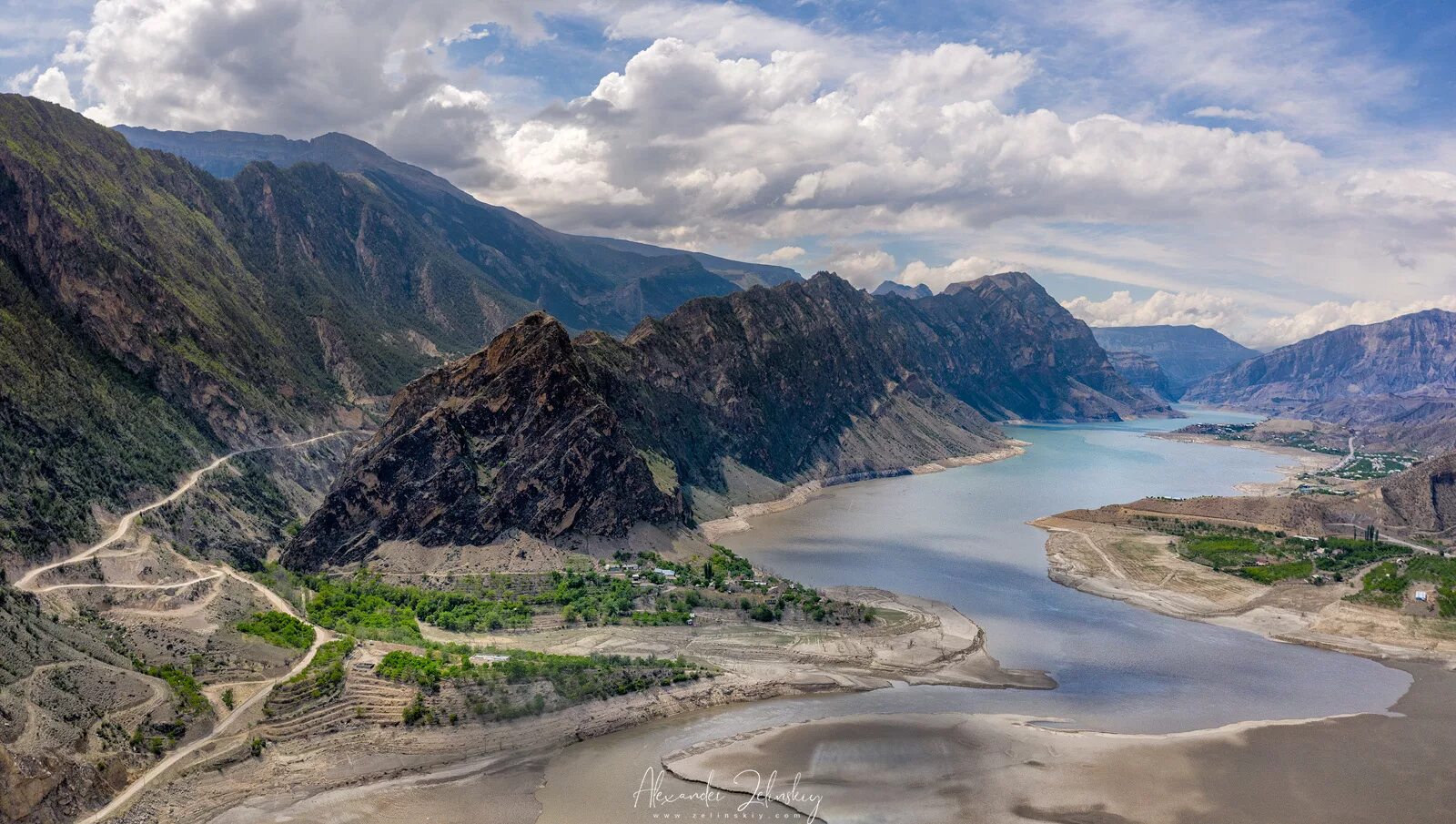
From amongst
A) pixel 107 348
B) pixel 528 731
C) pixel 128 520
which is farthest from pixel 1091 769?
pixel 107 348

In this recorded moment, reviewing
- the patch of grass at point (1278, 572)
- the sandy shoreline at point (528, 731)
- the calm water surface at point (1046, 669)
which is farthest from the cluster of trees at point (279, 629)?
the patch of grass at point (1278, 572)

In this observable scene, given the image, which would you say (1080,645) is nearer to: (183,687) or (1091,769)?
(1091,769)

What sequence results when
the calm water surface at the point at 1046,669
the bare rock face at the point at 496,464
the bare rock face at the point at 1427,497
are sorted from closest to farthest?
the calm water surface at the point at 1046,669 → the bare rock face at the point at 496,464 → the bare rock face at the point at 1427,497

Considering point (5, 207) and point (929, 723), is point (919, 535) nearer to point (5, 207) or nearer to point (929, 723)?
point (929, 723)

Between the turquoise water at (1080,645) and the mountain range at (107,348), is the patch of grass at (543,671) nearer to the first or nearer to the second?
the turquoise water at (1080,645)

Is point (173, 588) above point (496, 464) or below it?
below

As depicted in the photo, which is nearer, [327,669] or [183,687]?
[183,687]

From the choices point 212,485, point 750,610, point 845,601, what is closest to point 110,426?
point 212,485

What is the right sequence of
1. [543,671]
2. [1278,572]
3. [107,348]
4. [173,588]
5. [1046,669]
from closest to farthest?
[543,671]
[173,588]
[1046,669]
[107,348]
[1278,572]
